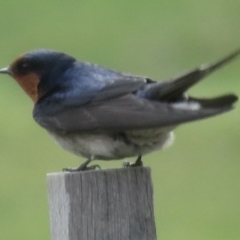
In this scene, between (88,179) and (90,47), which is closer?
(88,179)

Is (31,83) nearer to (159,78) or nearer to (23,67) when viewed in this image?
(23,67)

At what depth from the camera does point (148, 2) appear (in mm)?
19188

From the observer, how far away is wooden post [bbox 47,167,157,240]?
14.9ft

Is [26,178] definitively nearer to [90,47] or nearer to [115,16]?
[90,47]

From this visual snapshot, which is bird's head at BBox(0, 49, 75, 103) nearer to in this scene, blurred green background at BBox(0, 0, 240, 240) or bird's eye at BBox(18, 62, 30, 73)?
bird's eye at BBox(18, 62, 30, 73)

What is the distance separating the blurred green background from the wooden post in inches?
214

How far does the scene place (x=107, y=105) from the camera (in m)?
5.63

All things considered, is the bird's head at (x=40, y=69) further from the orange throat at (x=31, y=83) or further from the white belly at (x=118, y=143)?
the white belly at (x=118, y=143)

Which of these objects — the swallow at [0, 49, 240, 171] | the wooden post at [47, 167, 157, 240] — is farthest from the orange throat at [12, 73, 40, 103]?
the wooden post at [47, 167, 157, 240]

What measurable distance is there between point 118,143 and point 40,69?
2.80 feet

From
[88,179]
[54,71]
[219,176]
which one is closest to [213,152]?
[219,176]

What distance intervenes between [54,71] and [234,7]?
1267 cm

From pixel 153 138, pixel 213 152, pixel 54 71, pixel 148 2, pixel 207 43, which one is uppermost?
pixel 148 2

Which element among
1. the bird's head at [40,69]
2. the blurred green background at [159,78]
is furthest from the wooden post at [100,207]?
the blurred green background at [159,78]
